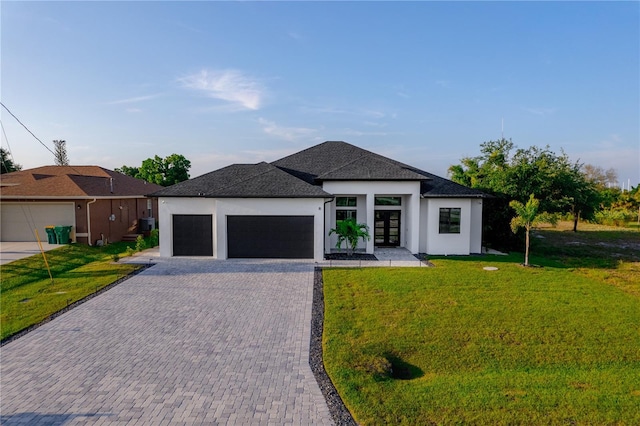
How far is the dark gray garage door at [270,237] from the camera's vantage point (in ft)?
56.1

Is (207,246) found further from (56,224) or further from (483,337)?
(483,337)

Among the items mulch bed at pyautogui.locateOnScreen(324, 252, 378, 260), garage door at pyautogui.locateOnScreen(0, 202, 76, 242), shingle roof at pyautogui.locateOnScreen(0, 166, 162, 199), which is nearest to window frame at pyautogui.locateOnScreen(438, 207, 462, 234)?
mulch bed at pyautogui.locateOnScreen(324, 252, 378, 260)

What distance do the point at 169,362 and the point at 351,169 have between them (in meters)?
13.7

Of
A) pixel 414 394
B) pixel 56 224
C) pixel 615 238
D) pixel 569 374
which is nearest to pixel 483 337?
pixel 569 374

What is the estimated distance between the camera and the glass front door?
66.8 ft

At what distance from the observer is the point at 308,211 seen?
17016mm

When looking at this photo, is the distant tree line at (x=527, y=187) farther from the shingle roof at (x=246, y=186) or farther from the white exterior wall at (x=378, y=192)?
the shingle roof at (x=246, y=186)

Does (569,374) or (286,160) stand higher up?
(286,160)

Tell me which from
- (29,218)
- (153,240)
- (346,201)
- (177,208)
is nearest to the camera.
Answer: (177,208)

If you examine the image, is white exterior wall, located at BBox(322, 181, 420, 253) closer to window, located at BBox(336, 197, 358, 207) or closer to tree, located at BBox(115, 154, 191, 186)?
window, located at BBox(336, 197, 358, 207)

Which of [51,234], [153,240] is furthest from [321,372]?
[51,234]

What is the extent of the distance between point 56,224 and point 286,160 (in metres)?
13.9

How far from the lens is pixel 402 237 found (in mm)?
20484

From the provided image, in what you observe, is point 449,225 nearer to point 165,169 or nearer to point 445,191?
point 445,191
